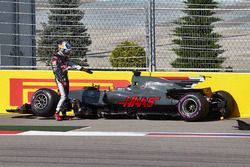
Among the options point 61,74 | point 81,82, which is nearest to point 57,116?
point 61,74

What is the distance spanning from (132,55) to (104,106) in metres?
2.06

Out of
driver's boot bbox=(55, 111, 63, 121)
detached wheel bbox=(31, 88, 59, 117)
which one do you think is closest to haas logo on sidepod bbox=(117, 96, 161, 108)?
driver's boot bbox=(55, 111, 63, 121)

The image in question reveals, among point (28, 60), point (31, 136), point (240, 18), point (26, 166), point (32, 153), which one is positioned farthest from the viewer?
point (28, 60)

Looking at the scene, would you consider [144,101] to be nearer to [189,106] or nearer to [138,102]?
[138,102]

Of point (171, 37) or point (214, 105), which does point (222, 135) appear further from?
point (171, 37)

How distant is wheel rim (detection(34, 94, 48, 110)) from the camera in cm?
1239

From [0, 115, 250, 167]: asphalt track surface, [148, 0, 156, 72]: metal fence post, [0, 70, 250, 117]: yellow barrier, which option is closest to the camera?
[0, 115, 250, 167]: asphalt track surface

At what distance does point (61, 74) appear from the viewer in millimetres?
12273

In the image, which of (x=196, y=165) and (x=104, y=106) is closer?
(x=196, y=165)

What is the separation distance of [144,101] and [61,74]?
183cm

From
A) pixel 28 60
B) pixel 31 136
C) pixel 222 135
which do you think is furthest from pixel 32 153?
pixel 28 60

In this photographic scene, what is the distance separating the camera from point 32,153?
7.89 meters

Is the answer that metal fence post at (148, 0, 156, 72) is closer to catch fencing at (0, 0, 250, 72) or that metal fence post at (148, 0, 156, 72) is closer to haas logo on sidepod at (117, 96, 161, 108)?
catch fencing at (0, 0, 250, 72)

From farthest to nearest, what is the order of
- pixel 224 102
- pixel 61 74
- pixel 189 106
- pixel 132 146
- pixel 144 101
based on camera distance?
1. pixel 61 74
2. pixel 224 102
3. pixel 144 101
4. pixel 189 106
5. pixel 132 146
